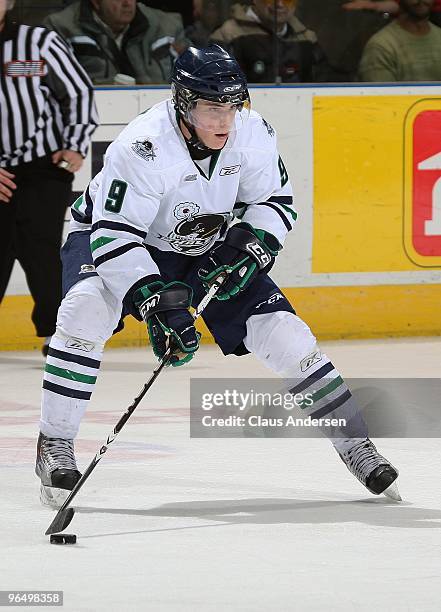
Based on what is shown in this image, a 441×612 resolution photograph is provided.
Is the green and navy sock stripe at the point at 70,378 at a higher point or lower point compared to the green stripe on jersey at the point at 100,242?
lower

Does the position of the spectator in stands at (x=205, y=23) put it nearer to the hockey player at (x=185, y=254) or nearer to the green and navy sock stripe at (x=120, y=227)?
the hockey player at (x=185, y=254)

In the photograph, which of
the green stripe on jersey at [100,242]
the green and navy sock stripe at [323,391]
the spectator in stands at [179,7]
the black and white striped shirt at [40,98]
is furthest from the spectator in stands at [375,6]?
the green stripe on jersey at [100,242]

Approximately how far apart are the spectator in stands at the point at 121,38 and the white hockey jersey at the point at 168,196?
2.78m

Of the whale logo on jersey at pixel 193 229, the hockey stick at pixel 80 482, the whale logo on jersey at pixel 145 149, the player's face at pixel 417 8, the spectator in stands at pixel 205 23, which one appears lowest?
the player's face at pixel 417 8

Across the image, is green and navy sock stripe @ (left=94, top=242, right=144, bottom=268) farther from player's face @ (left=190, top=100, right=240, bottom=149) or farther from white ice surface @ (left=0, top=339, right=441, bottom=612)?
white ice surface @ (left=0, top=339, right=441, bottom=612)

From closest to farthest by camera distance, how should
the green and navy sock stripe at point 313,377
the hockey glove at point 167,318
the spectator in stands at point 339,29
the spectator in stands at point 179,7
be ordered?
the hockey glove at point 167,318 → the green and navy sock stripe at point 313,377 → the spectator in stands at point 179,7 → the spectator in stands at point 339,29

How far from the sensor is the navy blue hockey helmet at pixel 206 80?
3.88 meters

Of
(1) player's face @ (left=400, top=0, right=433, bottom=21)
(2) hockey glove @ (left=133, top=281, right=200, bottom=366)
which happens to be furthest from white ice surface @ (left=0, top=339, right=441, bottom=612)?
(1) player's face @ (left=400, top=0, right=433, bottom=21)

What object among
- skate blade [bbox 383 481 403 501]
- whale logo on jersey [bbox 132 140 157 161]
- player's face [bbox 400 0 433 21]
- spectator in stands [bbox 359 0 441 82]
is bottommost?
spectator in stands [bbox 359 0 441 82]

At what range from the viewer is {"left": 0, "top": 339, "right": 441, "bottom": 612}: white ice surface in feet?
10.2

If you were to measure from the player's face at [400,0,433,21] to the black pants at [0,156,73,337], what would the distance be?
6.25 feet

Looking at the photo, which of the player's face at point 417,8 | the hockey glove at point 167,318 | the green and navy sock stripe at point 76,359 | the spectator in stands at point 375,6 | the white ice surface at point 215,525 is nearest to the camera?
the white ice surface at point 215,525

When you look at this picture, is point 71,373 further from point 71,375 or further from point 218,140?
point 218,140

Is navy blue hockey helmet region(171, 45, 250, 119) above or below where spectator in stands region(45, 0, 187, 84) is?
above
